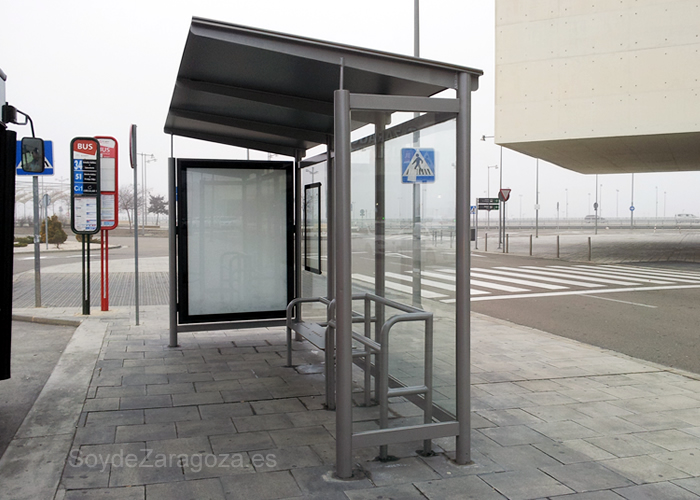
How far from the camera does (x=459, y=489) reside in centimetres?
351

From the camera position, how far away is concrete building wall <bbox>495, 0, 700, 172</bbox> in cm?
1761

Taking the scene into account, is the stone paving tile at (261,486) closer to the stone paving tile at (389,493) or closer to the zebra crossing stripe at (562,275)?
the stone paving tile at (389,493)

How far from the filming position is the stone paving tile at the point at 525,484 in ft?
11.3

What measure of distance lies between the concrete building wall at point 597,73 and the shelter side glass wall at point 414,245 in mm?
16319

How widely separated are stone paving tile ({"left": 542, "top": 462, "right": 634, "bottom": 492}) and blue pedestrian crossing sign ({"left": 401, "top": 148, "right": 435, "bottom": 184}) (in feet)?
6.47

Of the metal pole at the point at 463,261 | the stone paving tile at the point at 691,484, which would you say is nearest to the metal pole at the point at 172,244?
the metal pole at the point at 463,261

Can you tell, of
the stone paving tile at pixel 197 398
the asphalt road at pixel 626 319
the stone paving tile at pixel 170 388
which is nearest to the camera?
the stone paving tile at pixel 197 398

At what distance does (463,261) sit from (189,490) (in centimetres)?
209

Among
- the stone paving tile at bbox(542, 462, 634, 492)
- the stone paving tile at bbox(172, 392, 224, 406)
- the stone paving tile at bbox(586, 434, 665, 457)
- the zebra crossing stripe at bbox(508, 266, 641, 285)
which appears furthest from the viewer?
the zebra crossing stripe at bbox(508, 266, 641, 285)

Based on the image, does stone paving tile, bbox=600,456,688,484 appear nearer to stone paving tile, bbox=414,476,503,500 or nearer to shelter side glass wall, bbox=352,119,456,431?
stone paving tile, bbox=414,476,503,500

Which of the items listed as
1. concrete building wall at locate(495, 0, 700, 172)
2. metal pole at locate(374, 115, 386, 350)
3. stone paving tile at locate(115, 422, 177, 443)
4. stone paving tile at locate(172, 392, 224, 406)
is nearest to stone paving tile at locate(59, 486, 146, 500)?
stone paving tile at locate(115, 422, 177, 443)

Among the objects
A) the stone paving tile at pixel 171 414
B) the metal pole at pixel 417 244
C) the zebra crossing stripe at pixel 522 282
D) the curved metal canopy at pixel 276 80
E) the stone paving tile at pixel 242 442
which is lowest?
the stone paving tile at pixel 242 442

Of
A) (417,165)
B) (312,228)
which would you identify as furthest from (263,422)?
(312,228)

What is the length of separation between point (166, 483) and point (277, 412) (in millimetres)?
1452
